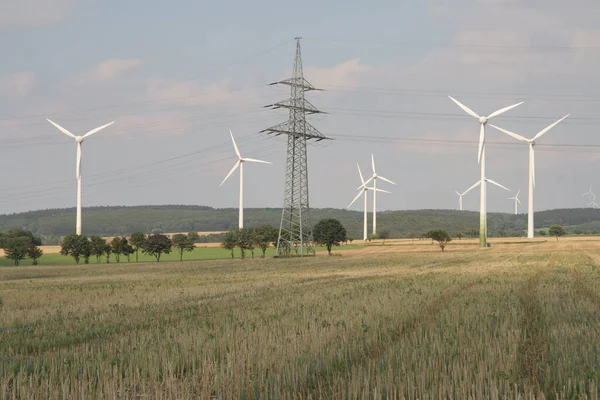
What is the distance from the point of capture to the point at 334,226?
147m

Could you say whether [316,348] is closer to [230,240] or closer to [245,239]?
[245,239]

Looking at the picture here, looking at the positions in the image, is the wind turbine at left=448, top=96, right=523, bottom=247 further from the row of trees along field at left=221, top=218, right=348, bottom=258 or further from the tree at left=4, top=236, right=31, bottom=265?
the tree at left=4, top=236, right=31, bottom=265

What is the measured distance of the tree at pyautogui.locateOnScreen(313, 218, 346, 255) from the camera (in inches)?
5669

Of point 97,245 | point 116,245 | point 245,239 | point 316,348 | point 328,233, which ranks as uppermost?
point 328,233

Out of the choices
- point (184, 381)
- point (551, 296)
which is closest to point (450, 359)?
point (184, 381)

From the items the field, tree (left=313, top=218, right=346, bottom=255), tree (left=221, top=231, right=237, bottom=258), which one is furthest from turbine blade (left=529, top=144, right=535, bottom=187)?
the field

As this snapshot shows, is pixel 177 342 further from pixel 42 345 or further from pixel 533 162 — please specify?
pixel 533 162

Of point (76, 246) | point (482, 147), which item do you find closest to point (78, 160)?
point (76, 246)

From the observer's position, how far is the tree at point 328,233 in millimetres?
144000

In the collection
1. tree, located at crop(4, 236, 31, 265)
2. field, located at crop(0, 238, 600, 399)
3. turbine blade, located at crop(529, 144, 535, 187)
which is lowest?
tree, located at crop(4, 236, 31, 265)

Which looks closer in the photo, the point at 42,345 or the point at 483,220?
the point at 42,345

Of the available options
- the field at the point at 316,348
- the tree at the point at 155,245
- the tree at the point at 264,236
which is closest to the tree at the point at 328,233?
the tree at the point at 264,236

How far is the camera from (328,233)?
144000 millimetres

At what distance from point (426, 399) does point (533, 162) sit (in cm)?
15396
